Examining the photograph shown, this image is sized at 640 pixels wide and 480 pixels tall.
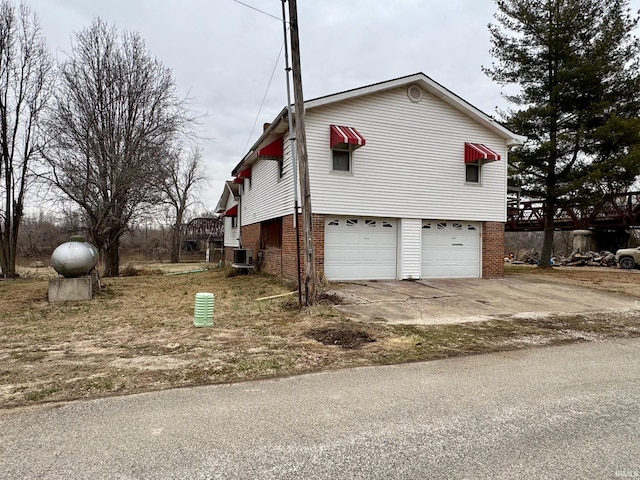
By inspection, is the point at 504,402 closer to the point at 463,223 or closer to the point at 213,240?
the point at 463,223

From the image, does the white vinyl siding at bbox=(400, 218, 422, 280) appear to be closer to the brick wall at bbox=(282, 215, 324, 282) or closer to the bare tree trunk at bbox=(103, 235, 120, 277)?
the brick wall at bbox=(282, 215, 324, 282)

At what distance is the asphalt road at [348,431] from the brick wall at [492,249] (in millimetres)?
10102

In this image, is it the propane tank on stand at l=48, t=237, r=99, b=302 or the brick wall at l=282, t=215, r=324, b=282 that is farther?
the brick wall at l=282, t=215, r=324, b=282

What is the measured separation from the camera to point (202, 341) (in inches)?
236

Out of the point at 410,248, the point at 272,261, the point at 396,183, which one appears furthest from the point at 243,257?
the point at 396,183

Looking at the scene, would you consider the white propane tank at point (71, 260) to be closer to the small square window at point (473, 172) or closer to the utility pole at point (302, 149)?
the utility pole at point (302, 149)

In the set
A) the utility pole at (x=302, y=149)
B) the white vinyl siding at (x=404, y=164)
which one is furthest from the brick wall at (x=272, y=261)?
the utility pole at (x=302, y=149)

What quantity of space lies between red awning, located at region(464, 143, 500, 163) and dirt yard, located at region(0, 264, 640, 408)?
5.69 meters

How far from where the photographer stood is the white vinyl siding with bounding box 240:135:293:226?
12.9 metres

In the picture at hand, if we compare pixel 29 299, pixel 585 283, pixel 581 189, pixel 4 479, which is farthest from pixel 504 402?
pixel 581 189

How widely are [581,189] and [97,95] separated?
68.9ft

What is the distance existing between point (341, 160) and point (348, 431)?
10.1 meters

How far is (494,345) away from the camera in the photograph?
5.99m

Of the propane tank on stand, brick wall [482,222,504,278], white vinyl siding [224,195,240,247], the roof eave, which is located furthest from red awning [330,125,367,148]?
white vinyl siding [224,195,240,247]
